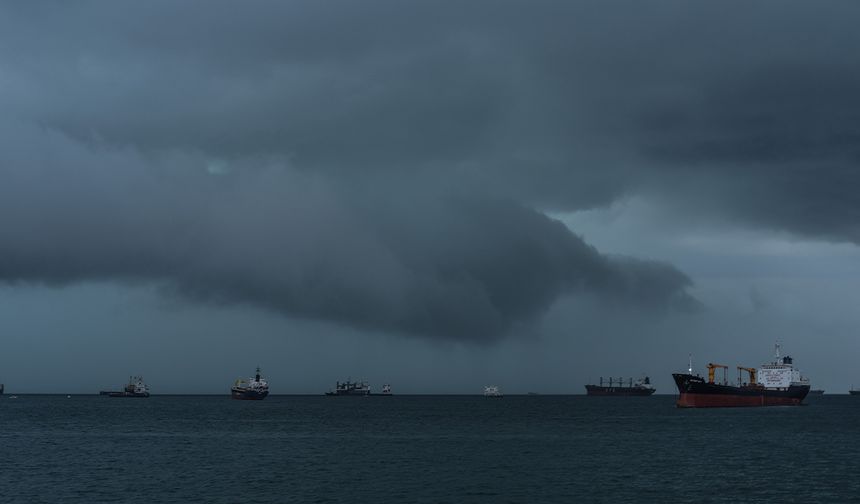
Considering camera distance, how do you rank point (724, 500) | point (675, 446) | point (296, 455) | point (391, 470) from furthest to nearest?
point (675, 446) < point (296, 455) < point (391, 470) < point (724, 500)

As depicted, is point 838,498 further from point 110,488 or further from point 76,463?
point 76,463

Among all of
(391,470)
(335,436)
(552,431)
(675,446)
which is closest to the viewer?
(391,470)

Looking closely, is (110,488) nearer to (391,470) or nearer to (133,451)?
(391,470)

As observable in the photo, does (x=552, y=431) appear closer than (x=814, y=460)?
No

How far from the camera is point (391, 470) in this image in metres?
86.1

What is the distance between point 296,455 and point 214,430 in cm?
5470

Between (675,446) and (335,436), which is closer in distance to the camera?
(675,446)

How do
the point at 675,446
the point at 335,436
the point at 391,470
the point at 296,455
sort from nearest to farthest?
the point at 391,470, the point at 296,455, the point at 675,446, the point at 335,436

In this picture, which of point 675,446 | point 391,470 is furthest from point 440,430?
point 391,470

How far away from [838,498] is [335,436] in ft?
282

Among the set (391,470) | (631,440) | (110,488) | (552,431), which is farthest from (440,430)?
(110,488)

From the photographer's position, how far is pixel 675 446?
111562mm

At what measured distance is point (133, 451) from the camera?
4237 inches

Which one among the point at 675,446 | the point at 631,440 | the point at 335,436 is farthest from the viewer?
the point at 335,436
